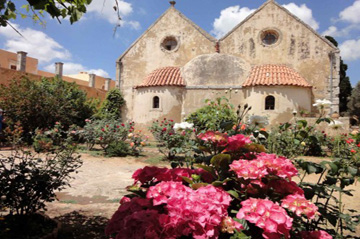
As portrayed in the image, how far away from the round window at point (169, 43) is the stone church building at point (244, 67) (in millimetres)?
71

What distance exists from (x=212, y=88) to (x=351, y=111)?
20.7 meters

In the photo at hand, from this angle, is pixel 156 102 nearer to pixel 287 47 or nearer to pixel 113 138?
pixel 113 138

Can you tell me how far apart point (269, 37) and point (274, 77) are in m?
3.46

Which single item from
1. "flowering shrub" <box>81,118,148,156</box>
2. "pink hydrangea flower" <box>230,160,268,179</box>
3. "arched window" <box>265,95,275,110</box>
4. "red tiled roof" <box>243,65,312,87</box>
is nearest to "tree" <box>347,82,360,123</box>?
"red tiled roof" <box>243,65,312,87</box>

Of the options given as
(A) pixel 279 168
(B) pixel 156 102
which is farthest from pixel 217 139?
(B) pixel 156 102

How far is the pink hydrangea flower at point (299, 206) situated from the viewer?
1.50 metres

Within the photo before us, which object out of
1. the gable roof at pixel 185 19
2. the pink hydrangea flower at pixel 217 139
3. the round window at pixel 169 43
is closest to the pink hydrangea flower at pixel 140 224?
the pink hydrangea flower at pixel 217 139

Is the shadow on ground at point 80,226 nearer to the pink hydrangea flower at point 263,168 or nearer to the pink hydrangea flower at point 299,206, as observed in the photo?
the pink hydrangea flower at point 263,168

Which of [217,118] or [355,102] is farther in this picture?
[355,102]

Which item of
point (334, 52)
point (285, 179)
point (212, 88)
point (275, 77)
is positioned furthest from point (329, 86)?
point (285, 179)

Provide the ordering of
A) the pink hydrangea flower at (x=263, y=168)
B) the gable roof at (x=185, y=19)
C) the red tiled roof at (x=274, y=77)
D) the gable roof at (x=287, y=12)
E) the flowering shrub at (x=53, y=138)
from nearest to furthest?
the pink hydrangea flower at (x=263, y=168) < the flowering shrub at (x=53, y=138) < the red tiled roof at (x=274, y=77) < the gable roof at (x=287, y=12) < the gable roof at (x=185, y=19)

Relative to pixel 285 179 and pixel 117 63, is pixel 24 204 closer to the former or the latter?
pixel 285 179

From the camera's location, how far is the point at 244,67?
1606cm

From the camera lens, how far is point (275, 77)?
1462 centimetres
